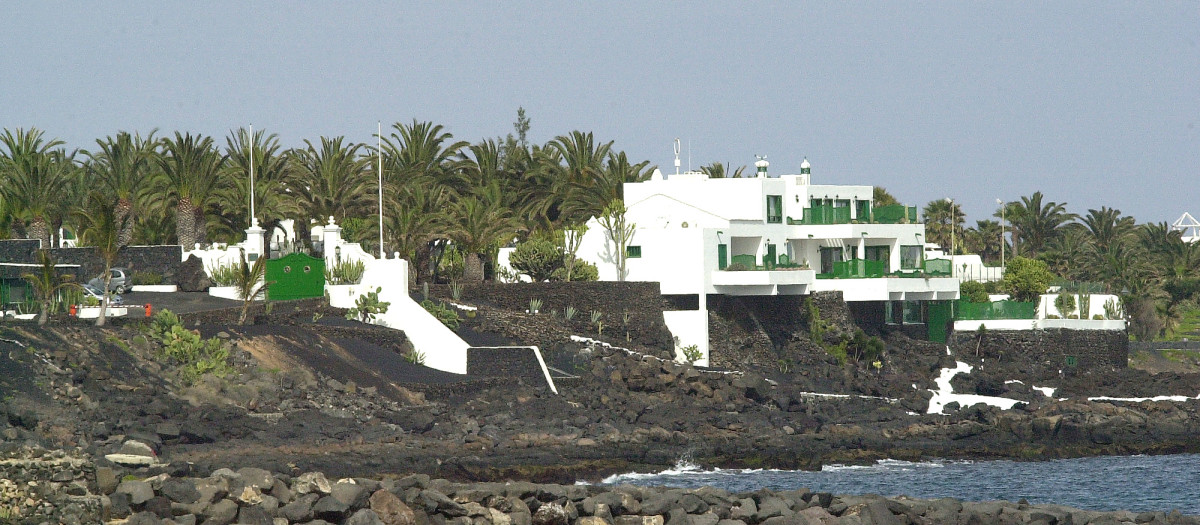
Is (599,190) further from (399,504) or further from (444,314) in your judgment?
(399,504)

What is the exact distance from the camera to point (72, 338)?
3525cm

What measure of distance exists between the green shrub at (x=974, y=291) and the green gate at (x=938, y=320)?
474cm

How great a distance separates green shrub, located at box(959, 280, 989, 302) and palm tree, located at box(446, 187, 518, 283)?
22.3 meters

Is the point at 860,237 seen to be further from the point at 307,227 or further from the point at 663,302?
the point at 307,227

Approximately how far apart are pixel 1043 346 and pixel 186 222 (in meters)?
34.7

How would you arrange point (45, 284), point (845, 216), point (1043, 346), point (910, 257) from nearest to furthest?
1. point (45, 284)
2. point (845, 216)
3. point (910, 257)
4. point (1043, 346)

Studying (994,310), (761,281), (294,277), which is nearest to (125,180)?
(294,277)

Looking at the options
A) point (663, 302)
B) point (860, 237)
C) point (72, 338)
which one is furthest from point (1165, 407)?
point (72, 338)

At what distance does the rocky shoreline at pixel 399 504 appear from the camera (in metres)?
18.9

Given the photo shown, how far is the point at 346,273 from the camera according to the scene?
47.4m

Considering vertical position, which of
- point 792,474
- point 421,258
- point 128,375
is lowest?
point 792,474

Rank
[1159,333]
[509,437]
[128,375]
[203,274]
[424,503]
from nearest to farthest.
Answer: [424,503]
[128,375]
[509,437]
[203,274]
[1159,333]

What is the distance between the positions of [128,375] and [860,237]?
105ft

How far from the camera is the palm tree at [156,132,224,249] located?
175 feet
